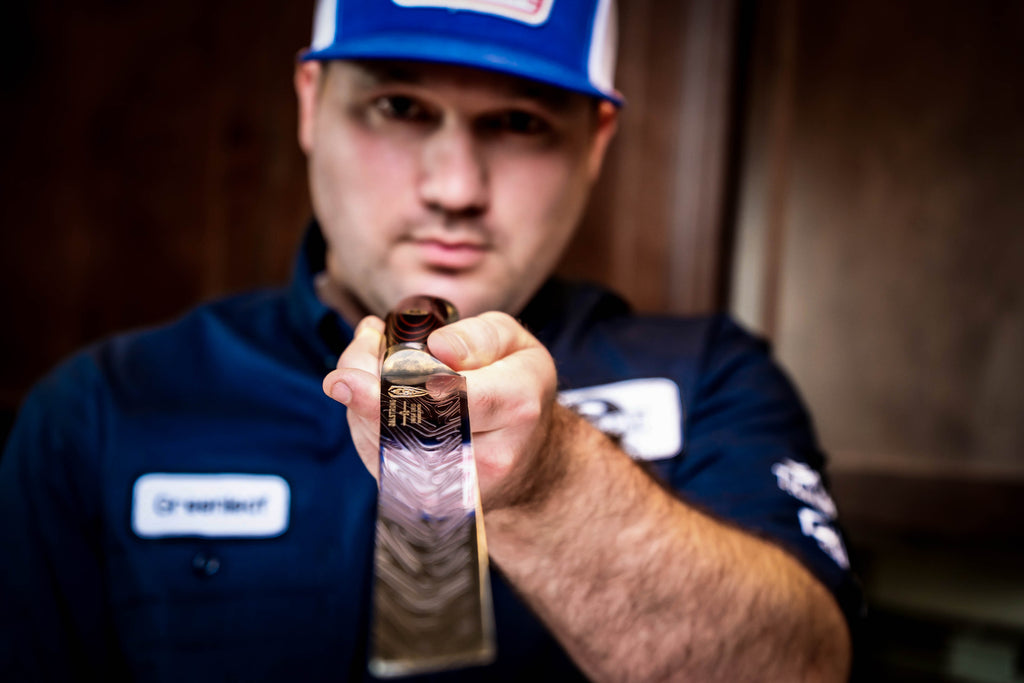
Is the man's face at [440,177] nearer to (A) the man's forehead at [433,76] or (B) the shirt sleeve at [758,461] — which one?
(A) the man's forehead at [433,76]

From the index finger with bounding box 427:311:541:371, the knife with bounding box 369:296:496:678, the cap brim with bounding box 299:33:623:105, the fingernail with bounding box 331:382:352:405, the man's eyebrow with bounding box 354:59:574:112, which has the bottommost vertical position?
the knife with bounding box 369:296:496:678

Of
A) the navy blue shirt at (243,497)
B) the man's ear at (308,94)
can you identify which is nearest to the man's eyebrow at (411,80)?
the man's ear at (308,94)

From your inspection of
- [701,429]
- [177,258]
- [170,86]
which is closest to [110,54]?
[170,86]

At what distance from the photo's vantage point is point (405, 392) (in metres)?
0.40

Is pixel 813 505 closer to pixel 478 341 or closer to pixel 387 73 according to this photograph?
pixel 478 341

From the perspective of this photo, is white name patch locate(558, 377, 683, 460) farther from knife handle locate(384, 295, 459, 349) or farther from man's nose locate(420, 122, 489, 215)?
knife handle locate(384, 295, 459, 349)

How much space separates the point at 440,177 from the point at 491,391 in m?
0.37

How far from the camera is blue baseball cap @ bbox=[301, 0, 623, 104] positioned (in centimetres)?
72

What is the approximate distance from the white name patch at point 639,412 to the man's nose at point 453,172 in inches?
9.9

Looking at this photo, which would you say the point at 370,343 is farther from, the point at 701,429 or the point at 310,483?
the point at 701,429

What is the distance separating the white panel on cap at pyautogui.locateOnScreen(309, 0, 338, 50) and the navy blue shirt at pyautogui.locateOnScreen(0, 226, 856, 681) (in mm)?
282

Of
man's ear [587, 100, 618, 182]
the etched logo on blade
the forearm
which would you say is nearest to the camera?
the etched logo on blade

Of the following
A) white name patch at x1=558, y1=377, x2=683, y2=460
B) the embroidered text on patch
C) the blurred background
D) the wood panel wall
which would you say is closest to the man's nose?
the embroidered text on patch

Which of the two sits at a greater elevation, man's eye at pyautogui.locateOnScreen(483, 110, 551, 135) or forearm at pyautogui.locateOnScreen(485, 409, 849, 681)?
man's eye at pyautogui.locateOnScreen(483, 110, 551, 135)
